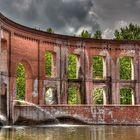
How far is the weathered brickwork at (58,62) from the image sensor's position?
2647 cm

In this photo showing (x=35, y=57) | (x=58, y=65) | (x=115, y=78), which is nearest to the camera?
(x=35, y=57)

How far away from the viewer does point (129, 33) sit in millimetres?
50375

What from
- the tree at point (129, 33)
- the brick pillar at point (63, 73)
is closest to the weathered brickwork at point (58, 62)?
the brick pillar at point (63, 73)

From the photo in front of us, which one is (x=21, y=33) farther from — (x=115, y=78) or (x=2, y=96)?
(x=115, y=78)

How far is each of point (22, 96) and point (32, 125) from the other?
69.7 feet

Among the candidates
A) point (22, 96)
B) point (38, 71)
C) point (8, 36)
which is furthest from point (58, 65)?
point (22, 96)

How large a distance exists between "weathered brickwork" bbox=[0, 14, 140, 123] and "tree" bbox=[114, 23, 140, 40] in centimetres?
1443

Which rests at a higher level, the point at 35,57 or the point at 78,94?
the point at 35,57

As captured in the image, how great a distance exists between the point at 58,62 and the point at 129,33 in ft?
64.4

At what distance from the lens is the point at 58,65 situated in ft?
108

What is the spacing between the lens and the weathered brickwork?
26.5 meters

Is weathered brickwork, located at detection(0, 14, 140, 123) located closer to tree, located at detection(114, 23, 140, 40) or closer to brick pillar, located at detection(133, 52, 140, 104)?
brick pillar, located at detection(133, 52, 140, 104)

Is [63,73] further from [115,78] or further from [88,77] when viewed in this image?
[115,78]

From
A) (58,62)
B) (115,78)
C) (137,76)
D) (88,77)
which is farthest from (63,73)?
(137,76)
